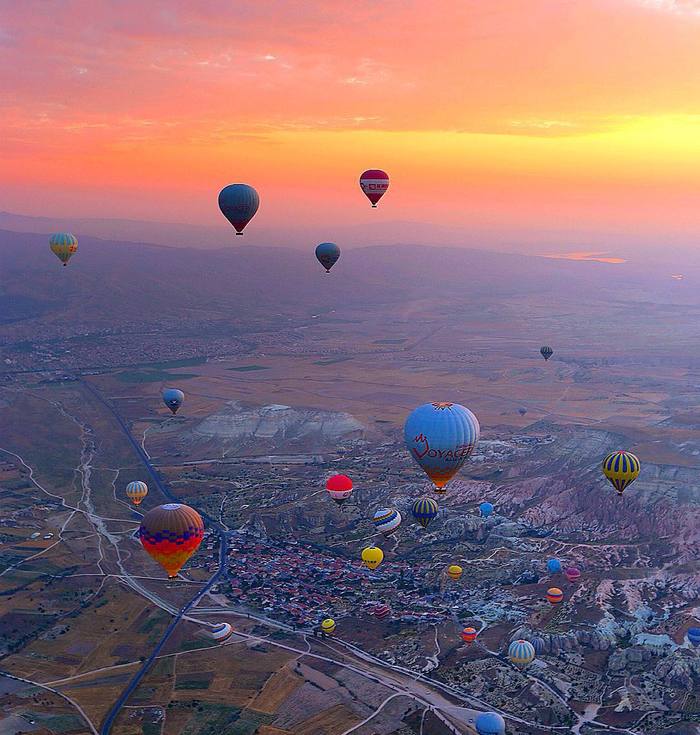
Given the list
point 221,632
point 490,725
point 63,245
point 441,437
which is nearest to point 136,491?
point 221,632

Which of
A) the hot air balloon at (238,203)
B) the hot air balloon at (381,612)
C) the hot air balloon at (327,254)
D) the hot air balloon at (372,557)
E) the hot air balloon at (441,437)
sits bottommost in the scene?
the hot air balloon at (381,612)

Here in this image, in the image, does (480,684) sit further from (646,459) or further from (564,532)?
(646,459)

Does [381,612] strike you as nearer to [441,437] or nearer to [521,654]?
[521,654]

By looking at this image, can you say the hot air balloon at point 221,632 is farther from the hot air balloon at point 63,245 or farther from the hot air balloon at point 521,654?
the hot air balloon at point 63,245

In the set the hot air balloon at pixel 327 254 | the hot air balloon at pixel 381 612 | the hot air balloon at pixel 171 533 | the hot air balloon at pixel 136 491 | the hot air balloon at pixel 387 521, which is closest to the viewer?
the hot air balloon at pixel 171 533

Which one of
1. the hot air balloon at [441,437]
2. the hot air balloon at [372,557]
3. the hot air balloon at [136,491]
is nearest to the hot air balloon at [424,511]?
the hot air balloon at [372,557]

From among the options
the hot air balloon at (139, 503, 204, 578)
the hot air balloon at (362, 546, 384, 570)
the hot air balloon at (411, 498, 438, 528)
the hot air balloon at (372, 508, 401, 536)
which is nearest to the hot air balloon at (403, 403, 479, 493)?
the hot air balloon at (139, 503, 204, 578)

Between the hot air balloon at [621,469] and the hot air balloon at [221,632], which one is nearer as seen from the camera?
the hot air balloon at [221,632]

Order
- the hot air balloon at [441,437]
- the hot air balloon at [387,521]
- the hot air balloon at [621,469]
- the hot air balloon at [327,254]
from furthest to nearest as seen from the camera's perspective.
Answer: the hot air balloon at [327,254], the hot air balloon at [387,521], the hot air balloon at [621,469], the hot air balloon at [441,437]
